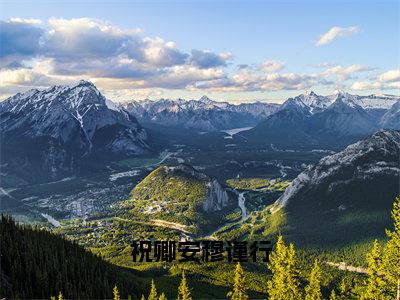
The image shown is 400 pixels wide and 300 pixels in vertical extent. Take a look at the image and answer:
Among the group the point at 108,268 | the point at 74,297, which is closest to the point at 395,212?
the point at 74,297

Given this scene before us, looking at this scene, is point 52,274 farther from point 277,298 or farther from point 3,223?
point 277,298

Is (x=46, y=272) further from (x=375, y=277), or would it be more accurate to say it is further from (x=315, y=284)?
(x=375, y=277)

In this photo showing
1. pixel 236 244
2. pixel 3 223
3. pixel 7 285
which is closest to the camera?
pixel 236 244

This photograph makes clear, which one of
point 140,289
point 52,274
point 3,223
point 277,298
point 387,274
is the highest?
point 387,274

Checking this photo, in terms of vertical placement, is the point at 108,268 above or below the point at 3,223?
below

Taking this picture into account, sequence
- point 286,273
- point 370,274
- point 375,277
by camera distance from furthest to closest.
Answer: point 286,273
point 370,274
point 375,277

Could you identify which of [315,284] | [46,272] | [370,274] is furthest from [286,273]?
[46,272]

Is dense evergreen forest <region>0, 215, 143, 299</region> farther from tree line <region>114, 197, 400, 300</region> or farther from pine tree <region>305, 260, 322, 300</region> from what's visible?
pine tree <region>305, 260, 322, 300</region>

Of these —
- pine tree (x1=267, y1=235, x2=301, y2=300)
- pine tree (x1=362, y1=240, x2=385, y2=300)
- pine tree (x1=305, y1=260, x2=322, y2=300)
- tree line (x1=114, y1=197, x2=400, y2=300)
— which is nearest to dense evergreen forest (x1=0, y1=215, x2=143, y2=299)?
tree line (x1=114, y1=197, x2=400, y2=300)
